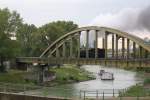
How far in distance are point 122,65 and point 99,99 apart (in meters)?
35.5

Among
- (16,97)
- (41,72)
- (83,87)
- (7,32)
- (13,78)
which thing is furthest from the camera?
(41,72)

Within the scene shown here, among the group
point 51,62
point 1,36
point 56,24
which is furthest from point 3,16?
point 56,24

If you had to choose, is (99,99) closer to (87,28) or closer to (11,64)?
(87,28)

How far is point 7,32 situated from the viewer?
90062mm

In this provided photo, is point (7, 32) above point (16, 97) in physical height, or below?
above

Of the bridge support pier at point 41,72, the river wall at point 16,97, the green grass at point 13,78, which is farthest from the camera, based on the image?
the bridge support pier at point 41,72

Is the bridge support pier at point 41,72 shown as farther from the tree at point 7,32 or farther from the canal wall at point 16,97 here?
the canal wall at point 16,97

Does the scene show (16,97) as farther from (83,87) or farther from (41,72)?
(41,72)

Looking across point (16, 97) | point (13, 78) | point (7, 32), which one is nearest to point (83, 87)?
point (13, 78)

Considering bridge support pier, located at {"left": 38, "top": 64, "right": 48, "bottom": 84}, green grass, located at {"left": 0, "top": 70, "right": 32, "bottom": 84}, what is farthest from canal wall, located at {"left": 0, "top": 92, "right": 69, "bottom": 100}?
bridge support pier, located at {"left": 38, "top": 64, "right": 48, "bottom": 84}

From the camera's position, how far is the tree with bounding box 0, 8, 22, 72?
87625mm

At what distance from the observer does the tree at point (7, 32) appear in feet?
287

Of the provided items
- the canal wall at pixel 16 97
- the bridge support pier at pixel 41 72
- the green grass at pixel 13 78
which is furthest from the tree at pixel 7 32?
the canal wall at pixel 16 97

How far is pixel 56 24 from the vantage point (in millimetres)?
155250
